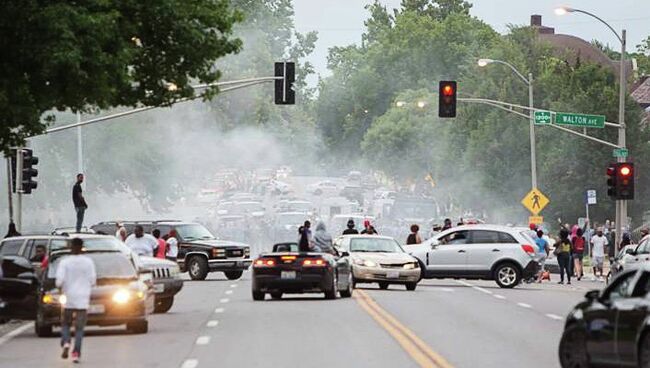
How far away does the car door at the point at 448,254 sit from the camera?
4538 cm

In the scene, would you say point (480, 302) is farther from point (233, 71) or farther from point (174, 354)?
point (233, 71)

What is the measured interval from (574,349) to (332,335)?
7.87m

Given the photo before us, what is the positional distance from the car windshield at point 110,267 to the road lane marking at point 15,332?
1.29 metres

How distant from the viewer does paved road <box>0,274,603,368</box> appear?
→ 70.2 ft

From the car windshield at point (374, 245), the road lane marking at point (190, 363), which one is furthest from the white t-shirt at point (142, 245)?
the road lane marking at point (190, 363)

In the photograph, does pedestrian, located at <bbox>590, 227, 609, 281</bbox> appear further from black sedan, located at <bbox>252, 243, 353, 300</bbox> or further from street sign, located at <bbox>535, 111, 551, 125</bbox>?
black sedan, located at <bbox>252, 243, 353, 300</bbox>

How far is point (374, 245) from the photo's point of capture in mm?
42469

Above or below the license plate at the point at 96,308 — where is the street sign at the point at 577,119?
above

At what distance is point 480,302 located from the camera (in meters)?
36.6

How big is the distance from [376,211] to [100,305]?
92999mm

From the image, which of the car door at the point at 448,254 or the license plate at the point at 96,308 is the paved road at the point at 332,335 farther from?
the car door at the point at 448,254

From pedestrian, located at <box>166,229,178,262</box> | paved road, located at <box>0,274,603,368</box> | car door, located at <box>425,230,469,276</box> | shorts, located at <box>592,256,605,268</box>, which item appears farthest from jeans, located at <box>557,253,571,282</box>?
pedestrian, located at <box>166,229,178,262</box>

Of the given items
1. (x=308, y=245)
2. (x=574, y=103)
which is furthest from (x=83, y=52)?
(x=574, y=103)

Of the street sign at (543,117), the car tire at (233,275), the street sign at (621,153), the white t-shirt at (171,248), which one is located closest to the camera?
the white t-shirt at (171,248)
